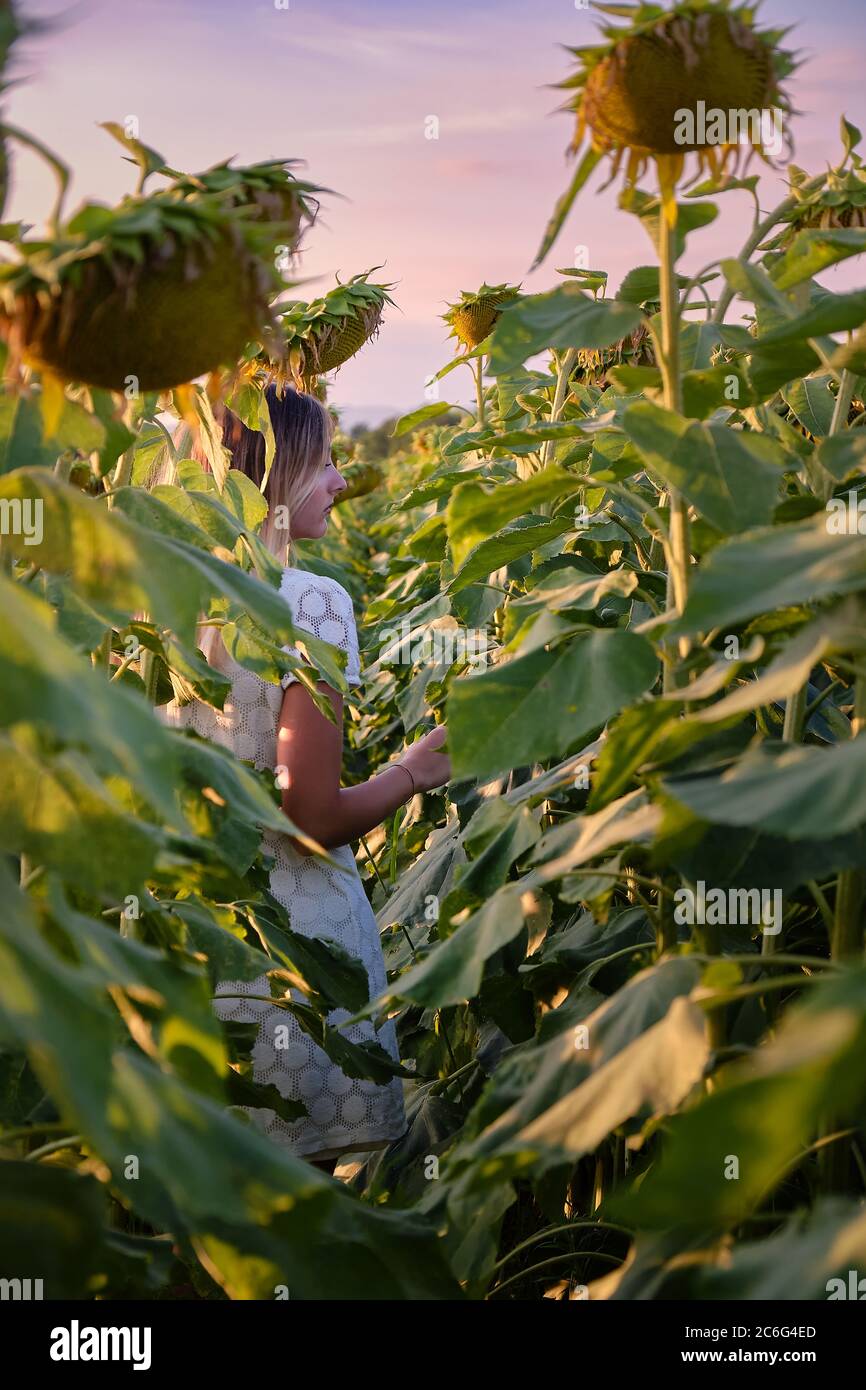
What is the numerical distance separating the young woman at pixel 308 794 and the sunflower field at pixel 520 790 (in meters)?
0.67

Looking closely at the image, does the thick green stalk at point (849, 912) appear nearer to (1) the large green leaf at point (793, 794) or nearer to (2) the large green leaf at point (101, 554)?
(1) the large green leaf at point (793, 794)

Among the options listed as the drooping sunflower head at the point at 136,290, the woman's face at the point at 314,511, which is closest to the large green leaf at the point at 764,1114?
the drooping sunflower head at the point at 136,290

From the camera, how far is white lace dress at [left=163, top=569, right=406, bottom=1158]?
8.30 feet

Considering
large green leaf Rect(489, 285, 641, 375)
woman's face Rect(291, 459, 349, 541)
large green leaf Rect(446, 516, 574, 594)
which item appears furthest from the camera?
woman's face Rect(291, 459, 349, 541)

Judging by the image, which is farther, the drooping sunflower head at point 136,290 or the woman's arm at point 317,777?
the woman's arm at point 317,777

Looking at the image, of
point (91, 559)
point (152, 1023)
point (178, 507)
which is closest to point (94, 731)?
point (91, 559)

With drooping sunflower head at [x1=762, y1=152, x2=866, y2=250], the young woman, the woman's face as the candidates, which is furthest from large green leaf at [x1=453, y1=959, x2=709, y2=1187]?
the woman's face

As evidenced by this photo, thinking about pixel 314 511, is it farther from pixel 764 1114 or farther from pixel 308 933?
pixel 764 1114

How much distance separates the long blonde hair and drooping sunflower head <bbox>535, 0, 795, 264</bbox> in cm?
144

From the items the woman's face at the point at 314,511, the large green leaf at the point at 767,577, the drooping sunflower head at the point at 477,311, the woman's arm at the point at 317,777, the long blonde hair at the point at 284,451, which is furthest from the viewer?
A: the drooping sunflower head at the point at 477,311

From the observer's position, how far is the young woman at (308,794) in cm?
252

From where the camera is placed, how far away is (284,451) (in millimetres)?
2717

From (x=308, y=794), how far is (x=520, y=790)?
0.94m

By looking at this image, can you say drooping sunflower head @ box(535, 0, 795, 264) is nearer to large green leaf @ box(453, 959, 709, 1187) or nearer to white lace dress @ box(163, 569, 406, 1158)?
large green leaf @ box(453, 959, 709, 1187)
